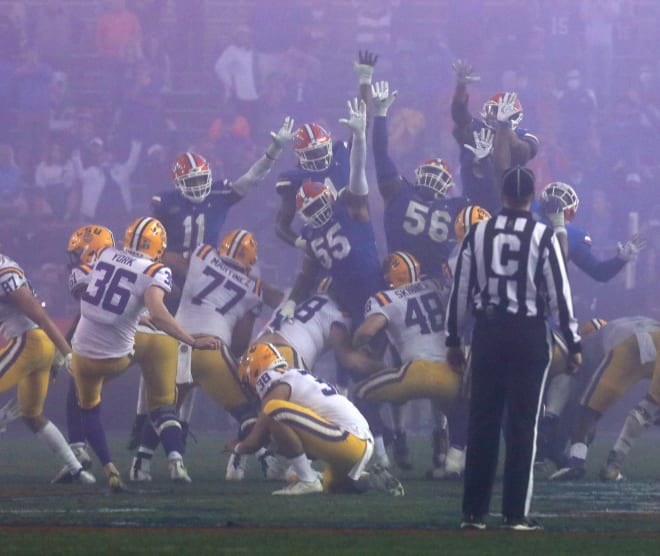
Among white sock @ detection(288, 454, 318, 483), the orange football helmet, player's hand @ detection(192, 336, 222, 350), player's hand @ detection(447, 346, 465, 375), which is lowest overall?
white sock @ detection(288, 454, 318, 483)

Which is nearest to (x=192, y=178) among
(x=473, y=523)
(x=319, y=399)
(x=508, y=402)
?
(x=319, y=399)

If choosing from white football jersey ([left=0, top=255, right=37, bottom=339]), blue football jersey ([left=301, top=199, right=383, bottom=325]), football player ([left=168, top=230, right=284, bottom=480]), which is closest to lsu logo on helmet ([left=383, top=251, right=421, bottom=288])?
blue football jersey ([left=301, top=199, right=383, bottom=325])

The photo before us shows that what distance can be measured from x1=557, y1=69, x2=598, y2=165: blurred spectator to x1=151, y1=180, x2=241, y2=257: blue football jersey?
755cm

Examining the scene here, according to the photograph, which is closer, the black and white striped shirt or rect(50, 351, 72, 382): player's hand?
the black and white striped shirt

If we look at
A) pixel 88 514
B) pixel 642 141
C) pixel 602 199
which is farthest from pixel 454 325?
pixel 642 141

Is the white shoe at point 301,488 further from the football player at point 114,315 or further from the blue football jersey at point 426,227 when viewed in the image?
the blue football jersey at point 426,227

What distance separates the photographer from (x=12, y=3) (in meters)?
16.8

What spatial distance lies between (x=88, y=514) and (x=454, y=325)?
1767mm

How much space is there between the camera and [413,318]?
8.69m

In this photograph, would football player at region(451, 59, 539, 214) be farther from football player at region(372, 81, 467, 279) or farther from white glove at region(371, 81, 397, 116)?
white glove at region(371, 81, 397, 116)

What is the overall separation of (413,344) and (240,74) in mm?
8540

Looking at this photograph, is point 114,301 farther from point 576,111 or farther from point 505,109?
point 576,111

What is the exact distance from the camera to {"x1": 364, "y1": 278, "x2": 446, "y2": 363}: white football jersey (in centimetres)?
860

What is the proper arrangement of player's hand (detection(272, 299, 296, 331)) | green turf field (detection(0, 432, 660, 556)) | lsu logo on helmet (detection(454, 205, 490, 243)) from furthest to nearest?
player's hand (detection(272, 299, 296, 331))
lsu logo on helmet (detection(454, 205, 490, 243))
green turf field (detection(0, 432, 660, 556))
